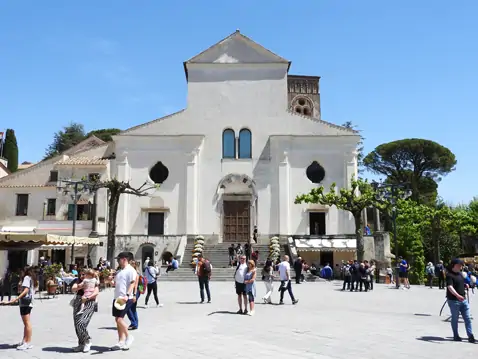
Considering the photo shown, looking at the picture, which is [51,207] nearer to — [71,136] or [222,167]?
[222,167]

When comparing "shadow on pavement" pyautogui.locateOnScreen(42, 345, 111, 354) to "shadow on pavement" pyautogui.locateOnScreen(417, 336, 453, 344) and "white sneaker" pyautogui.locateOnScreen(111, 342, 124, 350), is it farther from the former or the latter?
"shadow on pavement" pyautogui.locateOnScreen(417, 336, 453, 344)

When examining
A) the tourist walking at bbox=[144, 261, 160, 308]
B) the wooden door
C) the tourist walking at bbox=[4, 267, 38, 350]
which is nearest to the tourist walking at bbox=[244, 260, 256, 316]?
the tourist walking at bbox=[144, 261, 160, 308]

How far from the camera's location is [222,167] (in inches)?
1451

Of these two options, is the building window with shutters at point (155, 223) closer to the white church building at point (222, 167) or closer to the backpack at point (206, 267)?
the white church building at point (222, 167)

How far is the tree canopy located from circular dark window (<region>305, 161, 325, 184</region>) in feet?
143

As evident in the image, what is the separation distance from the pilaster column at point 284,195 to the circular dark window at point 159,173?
8.53 meters

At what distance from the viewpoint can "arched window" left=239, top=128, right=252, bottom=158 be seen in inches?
1465

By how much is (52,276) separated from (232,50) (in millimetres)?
24312

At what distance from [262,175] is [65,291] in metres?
18.9

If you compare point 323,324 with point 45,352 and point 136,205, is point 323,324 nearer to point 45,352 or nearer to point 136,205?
point 45,352

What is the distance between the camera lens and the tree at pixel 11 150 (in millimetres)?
59253

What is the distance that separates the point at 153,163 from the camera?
37.1 m

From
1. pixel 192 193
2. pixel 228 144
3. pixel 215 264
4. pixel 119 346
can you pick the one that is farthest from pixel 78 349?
pixel 228 144

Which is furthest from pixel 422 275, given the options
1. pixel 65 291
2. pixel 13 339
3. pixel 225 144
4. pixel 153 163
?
pixel 13 339
